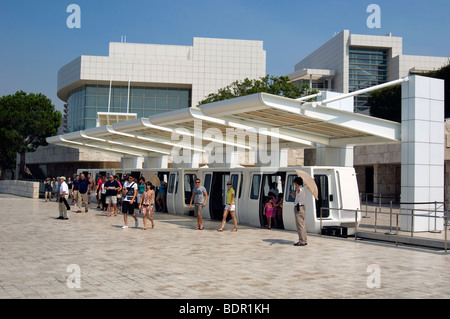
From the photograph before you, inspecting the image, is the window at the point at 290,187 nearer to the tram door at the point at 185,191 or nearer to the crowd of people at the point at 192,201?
the crowd of people at the point at 192,201

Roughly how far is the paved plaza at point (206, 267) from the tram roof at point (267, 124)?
379 centimetres

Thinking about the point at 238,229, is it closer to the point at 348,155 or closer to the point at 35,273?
the point at 348,155

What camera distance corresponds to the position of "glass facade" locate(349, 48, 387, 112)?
3777 inches

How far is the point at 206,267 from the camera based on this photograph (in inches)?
352

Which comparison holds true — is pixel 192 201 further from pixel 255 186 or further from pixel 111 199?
pixel 111 199

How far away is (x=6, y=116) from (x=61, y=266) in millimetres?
43277

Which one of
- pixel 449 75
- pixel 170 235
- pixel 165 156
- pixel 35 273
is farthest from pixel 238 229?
pixel 449 75

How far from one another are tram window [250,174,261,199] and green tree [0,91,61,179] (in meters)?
37.5

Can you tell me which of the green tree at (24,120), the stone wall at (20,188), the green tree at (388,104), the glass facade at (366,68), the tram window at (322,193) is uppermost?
the glass facade at (366,68)

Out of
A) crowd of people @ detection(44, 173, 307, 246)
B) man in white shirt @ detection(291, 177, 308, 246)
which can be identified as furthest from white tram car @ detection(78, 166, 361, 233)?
man in white shirt @ detection(291, 177, 308, 246)

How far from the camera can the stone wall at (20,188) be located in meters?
35.4

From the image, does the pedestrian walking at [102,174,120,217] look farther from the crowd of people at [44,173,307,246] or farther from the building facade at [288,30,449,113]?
the building facade at [288,30,449,113]

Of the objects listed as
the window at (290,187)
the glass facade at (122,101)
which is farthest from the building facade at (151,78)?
the window at (290,187)
